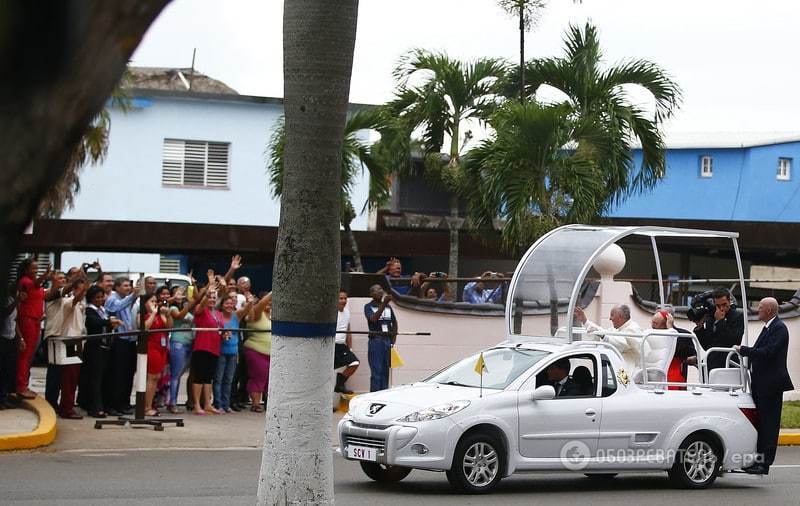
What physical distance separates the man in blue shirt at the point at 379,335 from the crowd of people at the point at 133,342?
1.97 m

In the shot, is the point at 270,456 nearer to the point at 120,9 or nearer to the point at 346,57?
the point at 346,57

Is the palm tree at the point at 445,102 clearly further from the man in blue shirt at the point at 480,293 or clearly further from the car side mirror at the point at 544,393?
the car side mirror at the point at 544,393

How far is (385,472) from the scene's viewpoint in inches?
509

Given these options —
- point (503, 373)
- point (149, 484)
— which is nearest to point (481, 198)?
point (503, 373)

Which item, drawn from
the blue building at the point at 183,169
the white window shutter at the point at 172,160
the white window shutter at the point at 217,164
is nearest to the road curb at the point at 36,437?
the blue building at the point at 183,169

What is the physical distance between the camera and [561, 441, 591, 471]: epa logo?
503 inches

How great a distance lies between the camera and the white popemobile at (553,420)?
12.2 meters

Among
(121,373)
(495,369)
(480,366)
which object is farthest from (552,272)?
(121,373)

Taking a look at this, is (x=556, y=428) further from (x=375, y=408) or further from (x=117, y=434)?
(x=117, y=434)

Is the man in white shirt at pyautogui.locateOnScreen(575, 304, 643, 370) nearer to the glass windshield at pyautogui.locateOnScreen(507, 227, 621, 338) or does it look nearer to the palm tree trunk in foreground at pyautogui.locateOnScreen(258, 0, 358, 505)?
the glass windshield at pyautogui.locateOnScreen(507, 227, 621, 338)

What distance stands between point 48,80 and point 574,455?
1132 cm

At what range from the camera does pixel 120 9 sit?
6.61 feet

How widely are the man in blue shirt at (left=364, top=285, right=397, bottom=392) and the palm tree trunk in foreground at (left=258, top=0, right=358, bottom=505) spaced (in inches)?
459

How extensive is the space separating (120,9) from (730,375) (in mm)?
13010
